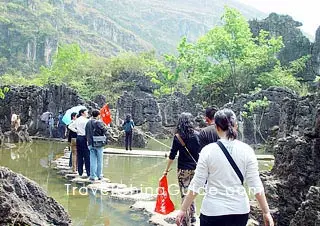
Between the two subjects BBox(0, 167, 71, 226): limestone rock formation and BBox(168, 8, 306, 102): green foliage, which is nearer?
BBox(0, 167, 71, 226): limestone rock formation

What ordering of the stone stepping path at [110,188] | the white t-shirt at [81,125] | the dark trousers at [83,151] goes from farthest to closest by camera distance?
the dark trousers at [83,151], the white t-shirt at [81,125], the stone stepping path at [110,188]

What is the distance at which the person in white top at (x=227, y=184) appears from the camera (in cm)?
357

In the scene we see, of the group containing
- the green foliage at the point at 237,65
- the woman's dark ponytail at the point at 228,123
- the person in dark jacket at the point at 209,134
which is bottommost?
the person in dark jacket at the point at 209,134

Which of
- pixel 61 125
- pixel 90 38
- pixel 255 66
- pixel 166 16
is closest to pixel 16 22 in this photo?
pixel 90 38

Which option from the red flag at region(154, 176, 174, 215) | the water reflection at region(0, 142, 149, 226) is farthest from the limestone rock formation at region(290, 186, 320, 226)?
the water reflection at region(0, 142, 149, 226)

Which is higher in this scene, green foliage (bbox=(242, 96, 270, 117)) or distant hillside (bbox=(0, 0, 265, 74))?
distant hillside (bbox=(0, 0, 265, 74))

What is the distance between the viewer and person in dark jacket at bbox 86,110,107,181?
9414 mm

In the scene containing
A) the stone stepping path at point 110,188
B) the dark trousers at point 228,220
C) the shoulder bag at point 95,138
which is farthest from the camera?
the shoulder bag at point 95,138

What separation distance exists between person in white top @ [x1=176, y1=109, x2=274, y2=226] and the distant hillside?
1144 cm

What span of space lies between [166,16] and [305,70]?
443 ft

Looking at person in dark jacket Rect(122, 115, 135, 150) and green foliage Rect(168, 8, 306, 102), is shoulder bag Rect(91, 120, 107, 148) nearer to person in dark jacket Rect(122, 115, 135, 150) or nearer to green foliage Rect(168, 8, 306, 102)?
person in dark jacket Rect(122, 115, 135, 150)

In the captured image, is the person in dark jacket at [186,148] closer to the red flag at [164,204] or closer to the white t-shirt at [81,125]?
the red flag at [164,204]

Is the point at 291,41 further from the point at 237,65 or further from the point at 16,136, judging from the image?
the point at 16,136

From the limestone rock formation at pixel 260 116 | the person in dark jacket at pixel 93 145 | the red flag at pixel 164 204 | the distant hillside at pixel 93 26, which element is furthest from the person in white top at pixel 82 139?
the limestone rock formation at pixel 260 116
